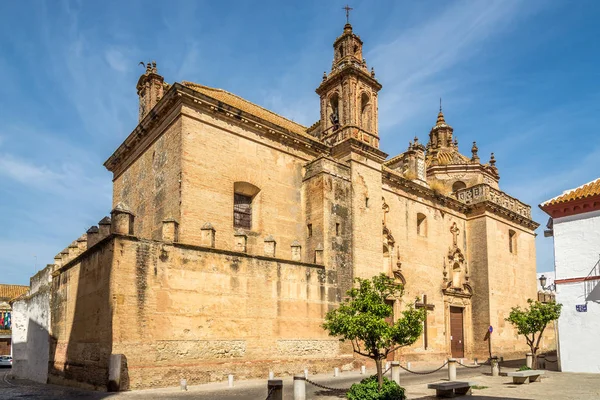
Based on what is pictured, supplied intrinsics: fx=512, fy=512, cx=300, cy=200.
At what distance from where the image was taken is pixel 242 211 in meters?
19.6

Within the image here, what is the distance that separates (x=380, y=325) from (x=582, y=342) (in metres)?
11.5

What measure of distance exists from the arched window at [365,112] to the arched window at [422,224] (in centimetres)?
620

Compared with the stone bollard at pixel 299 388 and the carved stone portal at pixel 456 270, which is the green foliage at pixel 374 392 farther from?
the carved stone portal at pixel 456 270

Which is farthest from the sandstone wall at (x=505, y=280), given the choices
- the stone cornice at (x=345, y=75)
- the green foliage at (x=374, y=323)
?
the green foliage at (x=374, y=323)

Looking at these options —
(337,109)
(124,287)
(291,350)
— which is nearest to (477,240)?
(337,109)

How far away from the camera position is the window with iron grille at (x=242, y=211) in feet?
63.4

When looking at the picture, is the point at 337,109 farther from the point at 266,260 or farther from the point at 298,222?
the point at 266,260

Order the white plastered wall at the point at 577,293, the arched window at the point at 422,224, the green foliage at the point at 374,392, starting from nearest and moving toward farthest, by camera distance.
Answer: the green foliage at the point at 374,392
the white plastered wall at the point at 577,293
the arched window at the point at 422,224

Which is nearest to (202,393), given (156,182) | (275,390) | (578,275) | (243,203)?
(275,390)

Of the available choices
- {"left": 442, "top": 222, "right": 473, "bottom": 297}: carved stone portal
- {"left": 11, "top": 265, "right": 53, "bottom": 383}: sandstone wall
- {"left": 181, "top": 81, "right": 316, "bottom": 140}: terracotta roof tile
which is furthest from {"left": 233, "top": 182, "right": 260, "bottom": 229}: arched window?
{"left": 442, "top": 222, "right": 473, "bottom": 297}: carved stone portal

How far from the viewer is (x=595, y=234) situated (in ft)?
63.2

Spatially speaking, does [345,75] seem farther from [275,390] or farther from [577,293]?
[275,390]

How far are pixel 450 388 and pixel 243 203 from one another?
33.7 feet

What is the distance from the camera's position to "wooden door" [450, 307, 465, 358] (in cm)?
2683
